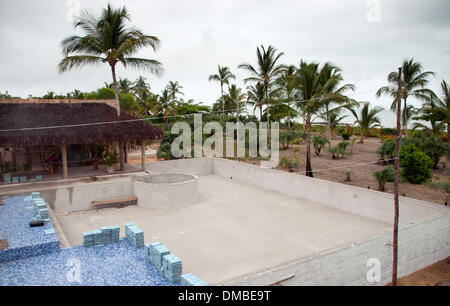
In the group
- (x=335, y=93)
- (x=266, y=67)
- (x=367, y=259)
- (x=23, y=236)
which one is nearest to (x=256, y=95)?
(x=266, y=67)

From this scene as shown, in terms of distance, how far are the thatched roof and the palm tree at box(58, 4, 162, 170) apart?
193 centimetres

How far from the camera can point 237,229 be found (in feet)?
30.9

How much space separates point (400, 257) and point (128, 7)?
1398 cm

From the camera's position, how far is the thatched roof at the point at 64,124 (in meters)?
12.0

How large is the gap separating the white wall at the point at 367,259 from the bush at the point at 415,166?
570 cm

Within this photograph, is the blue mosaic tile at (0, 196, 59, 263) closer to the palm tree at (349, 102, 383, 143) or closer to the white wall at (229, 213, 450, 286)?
the white wall at (229, 213, 450, 286)

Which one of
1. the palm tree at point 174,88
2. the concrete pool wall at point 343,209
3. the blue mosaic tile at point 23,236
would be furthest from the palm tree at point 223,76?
the blue mosaic tile at point 23,236

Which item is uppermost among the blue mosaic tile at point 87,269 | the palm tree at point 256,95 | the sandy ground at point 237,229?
the palm tree at point 256,95

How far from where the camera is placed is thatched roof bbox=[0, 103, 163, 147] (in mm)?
12047

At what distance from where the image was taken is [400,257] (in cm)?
722

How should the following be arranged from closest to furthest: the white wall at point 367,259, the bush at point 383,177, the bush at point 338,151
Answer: the white wall at point 367,259 → the bush at point 383,177 → the bush at point 338,151

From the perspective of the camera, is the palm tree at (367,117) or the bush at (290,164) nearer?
the bush at (290,164)

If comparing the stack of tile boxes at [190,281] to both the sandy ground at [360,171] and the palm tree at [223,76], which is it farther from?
the palm tree at [223,76]

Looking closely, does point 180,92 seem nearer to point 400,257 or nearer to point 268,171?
point 268,171
